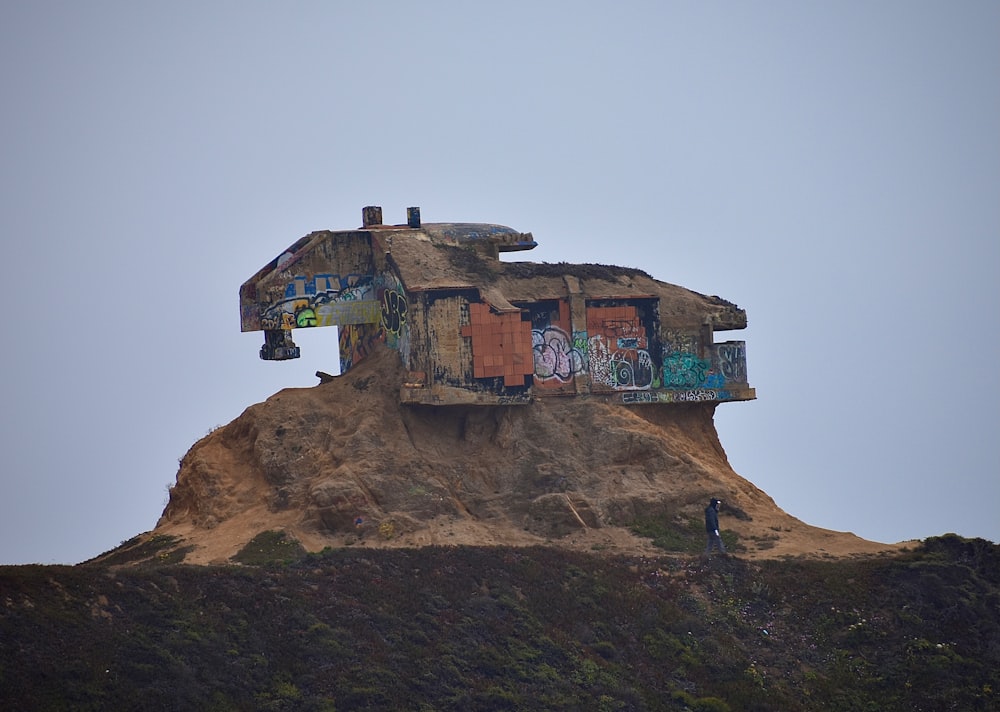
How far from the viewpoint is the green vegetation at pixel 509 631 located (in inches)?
1647

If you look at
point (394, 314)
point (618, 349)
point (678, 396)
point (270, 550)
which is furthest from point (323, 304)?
point (678, 396)

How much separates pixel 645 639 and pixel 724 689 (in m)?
2.69

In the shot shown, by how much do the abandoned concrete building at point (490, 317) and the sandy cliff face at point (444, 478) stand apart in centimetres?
110

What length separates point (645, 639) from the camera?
48.1 m

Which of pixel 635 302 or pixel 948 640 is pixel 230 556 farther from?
pixel 948 640

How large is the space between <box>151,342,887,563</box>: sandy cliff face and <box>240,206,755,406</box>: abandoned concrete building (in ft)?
3.61

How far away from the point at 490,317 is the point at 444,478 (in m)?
5.11

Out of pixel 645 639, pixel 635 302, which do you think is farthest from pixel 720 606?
pixel 635 302

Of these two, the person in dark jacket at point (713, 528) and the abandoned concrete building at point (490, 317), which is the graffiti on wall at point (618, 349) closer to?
the abandoned concrete building at point (490, 317)

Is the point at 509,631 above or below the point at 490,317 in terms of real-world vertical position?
below

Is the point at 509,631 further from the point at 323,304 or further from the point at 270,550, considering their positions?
the point at 323,304

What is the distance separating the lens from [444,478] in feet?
170

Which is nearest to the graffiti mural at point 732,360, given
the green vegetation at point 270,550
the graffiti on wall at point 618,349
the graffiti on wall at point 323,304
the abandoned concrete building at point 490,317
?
the abandoned concrete building at point 490,317

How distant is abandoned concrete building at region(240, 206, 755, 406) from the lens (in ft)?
172
